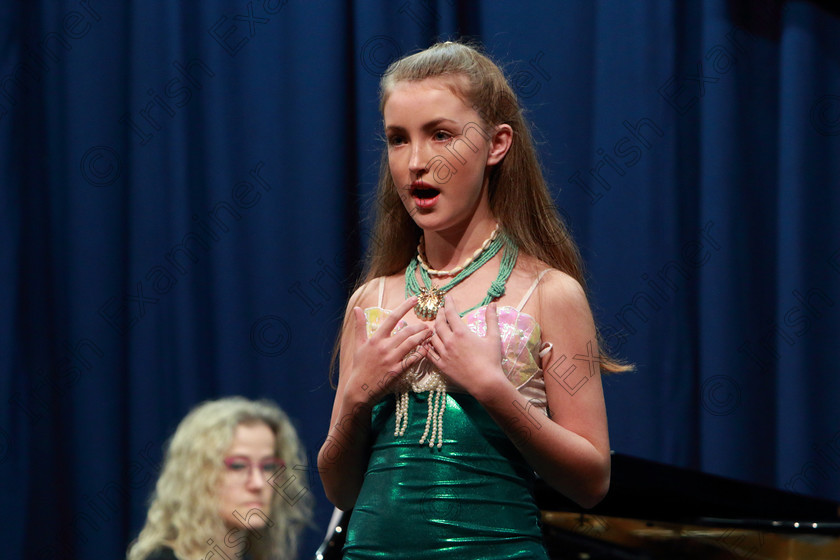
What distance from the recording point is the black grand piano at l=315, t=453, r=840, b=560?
6.67 feet

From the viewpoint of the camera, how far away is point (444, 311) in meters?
1.22

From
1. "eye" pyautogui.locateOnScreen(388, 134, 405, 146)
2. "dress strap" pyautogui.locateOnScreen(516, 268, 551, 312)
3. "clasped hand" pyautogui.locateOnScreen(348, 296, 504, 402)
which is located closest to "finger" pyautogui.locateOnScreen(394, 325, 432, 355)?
"clasped hand" pyautogui.locateOnScreen(348, 296, 504, 402)

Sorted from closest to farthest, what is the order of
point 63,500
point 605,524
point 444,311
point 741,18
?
point 444,311 → point 605,524 → point 741,18 → point 63,500

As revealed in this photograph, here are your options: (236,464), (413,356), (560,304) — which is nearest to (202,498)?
(236,464)

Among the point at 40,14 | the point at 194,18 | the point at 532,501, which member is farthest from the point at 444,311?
the point at 40,14

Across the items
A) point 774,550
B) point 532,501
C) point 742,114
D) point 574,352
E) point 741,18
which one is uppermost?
point 741,18

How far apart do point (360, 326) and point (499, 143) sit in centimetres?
36

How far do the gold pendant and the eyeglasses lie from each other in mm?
916

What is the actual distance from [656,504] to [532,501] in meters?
1.07

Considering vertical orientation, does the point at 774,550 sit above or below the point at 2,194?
below

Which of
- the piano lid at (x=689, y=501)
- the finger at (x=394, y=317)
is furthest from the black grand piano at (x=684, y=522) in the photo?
the finger at (x=394, y=317)

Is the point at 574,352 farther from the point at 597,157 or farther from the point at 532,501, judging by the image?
the point at 597,157

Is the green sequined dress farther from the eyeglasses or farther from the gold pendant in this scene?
the eyeglasses

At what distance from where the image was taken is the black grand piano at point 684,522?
6.67ft
